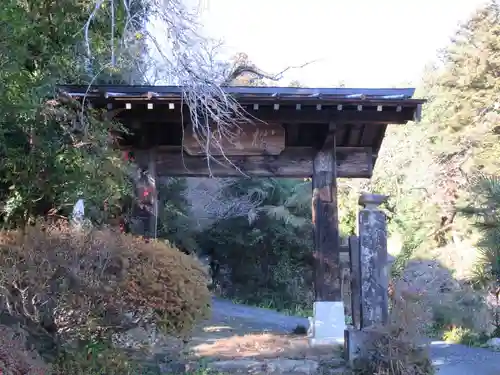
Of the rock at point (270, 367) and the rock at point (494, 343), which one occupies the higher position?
the rock at point (270, 367)

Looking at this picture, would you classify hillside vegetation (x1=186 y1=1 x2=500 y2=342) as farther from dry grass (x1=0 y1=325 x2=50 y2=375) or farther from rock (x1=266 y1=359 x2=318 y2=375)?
dry grass (x1=0 y1=325 x2=50 y2=375)

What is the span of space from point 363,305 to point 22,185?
3.80 metres

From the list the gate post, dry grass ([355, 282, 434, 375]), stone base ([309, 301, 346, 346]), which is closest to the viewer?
dry grass ([355, 282, 434, 375])

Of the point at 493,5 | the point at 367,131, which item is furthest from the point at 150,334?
the point at 493,5

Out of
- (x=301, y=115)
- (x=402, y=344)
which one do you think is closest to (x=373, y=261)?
(x=402, y=344)

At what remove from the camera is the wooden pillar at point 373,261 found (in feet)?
19.4

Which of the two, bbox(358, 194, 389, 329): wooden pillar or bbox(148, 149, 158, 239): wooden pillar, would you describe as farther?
bbox(148, 149, 158, 239): wooden pillar

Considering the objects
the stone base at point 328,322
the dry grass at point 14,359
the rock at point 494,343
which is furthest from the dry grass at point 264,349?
the rock at point 494,343

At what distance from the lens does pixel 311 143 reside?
7488mm

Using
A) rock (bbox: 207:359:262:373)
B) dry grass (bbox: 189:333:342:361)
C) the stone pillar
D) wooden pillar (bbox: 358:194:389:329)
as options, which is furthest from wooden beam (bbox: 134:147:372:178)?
rock (bbox: 207:359:262:373)

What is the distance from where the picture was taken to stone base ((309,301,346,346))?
6.97 meters

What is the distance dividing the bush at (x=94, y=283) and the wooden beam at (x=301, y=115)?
2.14 metres

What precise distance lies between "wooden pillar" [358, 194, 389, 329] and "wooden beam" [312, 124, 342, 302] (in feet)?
3.20

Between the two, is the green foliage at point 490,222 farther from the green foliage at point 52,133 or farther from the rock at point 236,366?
the green foliage at point 52,133
